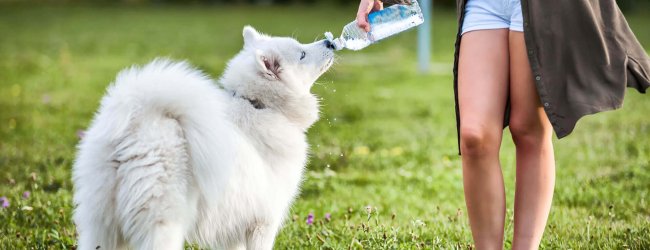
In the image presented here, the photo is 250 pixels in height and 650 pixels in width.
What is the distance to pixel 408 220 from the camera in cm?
500

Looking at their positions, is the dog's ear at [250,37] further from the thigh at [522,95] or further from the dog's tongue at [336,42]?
the thigh at [522,95]

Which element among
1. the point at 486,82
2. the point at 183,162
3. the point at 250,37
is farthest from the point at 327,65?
the point at 183,162

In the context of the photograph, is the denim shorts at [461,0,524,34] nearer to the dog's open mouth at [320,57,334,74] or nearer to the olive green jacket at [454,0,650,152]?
the olive green jacket at [454,0,650,152]

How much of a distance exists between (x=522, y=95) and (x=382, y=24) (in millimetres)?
1101

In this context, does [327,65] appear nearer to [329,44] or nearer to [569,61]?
[329,44]

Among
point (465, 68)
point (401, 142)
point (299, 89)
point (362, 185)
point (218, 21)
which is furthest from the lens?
point (218, 21)

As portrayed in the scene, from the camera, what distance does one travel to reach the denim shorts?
3.35 meters

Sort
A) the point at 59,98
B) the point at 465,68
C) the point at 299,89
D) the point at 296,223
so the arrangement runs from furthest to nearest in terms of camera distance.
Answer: the point at 59,98 → the point at 296,223 → the point at 299,89 → the point at 465,68

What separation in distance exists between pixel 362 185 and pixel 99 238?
10.7 feet

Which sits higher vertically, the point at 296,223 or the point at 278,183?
the point at 278,183

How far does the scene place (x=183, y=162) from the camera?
123 inches

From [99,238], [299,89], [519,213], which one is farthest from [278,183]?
[519,213]

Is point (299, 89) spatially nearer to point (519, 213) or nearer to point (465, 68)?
point (465, 68)

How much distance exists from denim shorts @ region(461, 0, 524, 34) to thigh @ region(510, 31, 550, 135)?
0.05 meters
